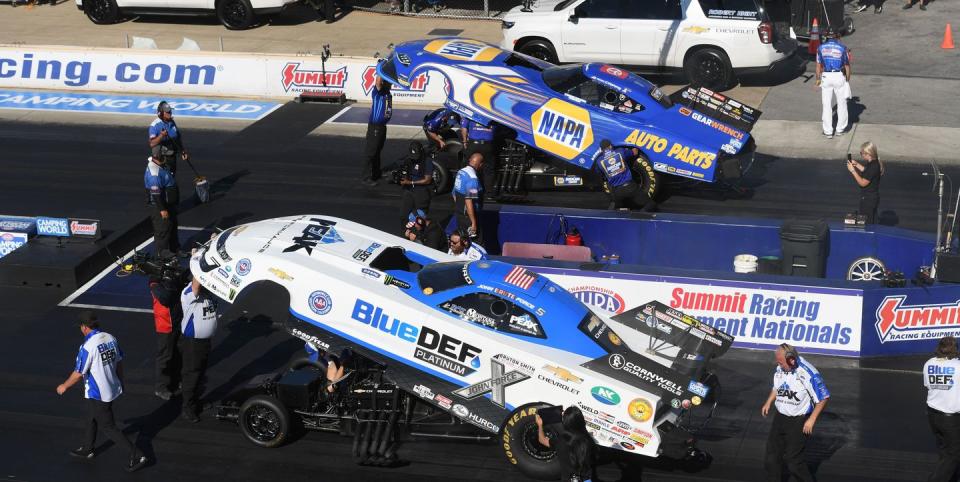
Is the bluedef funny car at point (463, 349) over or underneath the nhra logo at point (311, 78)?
over

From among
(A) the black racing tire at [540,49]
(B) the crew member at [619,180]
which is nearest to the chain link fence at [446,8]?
(A) the black racing tire at [540,49]

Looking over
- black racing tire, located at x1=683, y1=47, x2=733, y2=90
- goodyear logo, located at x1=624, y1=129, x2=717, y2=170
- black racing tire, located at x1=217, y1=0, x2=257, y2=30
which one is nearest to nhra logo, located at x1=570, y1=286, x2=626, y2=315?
goodyear logo, located at x1=624, y1=129, x2=717, y2=170

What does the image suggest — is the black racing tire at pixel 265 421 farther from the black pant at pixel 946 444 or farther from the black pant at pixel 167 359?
the black pant at pixel 946 444

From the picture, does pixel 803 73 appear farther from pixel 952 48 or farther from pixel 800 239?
pixel 800 239

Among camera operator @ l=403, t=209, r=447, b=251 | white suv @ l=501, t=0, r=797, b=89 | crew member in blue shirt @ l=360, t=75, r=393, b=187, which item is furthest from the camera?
white suv @ l=501, t=0, r=797, b=89

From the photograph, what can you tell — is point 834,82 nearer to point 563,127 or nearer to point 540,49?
point 563,127

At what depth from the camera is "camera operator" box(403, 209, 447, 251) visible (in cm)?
1516

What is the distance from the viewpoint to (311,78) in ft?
80.6

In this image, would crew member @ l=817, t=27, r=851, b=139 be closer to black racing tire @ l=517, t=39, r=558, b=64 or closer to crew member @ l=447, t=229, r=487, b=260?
black racing tire @ l=517, t=39, r=558, b=64

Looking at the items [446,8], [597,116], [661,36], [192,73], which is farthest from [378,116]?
[446,8]

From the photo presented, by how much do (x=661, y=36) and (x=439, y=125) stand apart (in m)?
6.36

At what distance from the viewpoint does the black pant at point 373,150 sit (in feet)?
64.2

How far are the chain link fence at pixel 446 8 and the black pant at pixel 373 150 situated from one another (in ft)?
35.7

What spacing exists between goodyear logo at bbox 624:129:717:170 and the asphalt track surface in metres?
0.85
